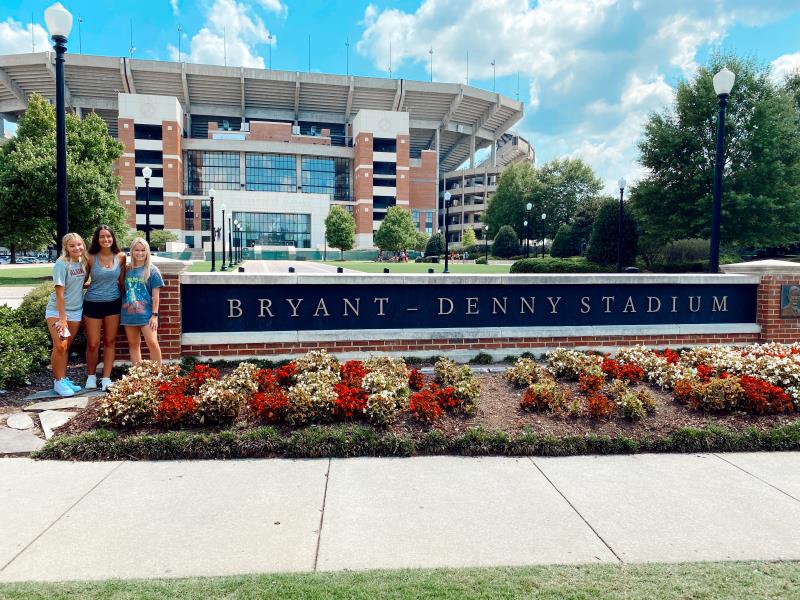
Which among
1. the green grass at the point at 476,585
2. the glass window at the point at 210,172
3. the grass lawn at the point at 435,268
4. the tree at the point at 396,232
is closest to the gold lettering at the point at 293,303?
the green grass at the point at 476,585

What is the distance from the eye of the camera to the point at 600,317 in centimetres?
845

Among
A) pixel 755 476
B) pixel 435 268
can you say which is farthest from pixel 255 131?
pixel 755 476

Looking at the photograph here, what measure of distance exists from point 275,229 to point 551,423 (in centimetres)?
7825

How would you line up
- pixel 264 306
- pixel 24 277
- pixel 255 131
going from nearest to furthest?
1. pixel 264 306
2. pixel 24 277
3. pixel 255 131

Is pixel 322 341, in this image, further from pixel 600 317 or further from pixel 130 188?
pixel 130 188

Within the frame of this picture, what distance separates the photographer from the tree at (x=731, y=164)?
23766 millimetres

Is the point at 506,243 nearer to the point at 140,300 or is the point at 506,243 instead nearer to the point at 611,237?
the point at 611,237

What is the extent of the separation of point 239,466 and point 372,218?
266ft

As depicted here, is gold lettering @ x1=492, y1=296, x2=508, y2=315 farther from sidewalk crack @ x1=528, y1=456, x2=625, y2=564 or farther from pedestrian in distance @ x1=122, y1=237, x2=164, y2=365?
pedestrian in distance @ x1=122, y1=237, x2=164, y2=365

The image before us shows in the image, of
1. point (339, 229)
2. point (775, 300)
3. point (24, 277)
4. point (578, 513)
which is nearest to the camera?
point (578, 513)

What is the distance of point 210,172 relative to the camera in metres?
81.6

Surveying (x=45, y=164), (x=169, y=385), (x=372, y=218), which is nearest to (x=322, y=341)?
(x=169, y=385)

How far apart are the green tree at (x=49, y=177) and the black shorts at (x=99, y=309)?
21.8 metres

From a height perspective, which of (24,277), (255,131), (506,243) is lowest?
(24,277)
